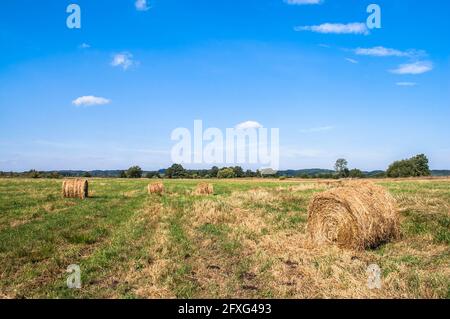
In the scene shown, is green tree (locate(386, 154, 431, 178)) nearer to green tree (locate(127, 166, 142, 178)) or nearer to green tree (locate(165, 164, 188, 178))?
green tree (locate(165, 164, 188, 178))

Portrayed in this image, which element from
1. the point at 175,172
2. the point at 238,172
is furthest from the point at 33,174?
the point at 238,172

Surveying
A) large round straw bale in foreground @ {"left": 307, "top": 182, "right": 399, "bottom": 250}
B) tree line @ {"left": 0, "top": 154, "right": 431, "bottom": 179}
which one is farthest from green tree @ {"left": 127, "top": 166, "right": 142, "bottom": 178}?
large round straw bale in foreground @ {"left": 307, "top": 182, "right": 399, "bottom": 250}

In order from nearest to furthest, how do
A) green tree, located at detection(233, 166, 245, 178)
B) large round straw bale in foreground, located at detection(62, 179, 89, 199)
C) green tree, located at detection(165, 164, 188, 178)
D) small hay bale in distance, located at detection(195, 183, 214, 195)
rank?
large round straw bale in foreground, located at detection(62, 179, 89, 199) < small hay bale in distance, located at detection(195, 183, 214, 195) < green tree, located at detection(233, 166, 245, 178) < green tree, located at detection(165, 164, 188, 178)

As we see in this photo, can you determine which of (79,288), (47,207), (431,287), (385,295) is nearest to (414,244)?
(431,287)

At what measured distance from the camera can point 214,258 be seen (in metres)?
9.73

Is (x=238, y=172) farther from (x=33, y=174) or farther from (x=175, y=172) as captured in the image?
(x=33, y=174)

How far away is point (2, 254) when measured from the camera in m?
10.1

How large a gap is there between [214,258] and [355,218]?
13.2 ft

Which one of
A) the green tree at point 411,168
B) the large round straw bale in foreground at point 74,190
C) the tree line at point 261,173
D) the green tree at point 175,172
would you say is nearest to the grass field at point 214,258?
the large round straw bale in foreground at point 74,190

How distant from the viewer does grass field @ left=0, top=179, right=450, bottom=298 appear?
7.23 meters

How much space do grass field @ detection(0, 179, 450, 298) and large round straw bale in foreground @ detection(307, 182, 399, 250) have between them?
402 millimetres

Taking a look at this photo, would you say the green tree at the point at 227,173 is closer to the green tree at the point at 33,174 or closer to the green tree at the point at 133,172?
the green tree at the point at 133,172

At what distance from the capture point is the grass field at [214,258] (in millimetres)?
7230
